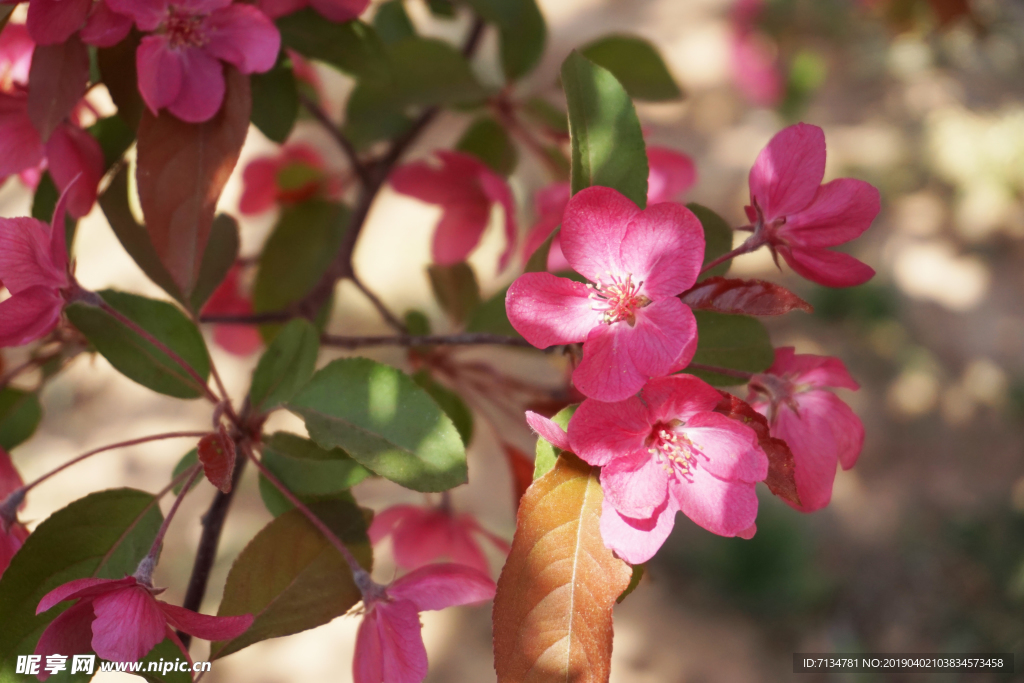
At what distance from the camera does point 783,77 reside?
10.6 ft

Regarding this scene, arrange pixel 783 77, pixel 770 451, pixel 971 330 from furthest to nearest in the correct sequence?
pixel 783 77
pixel 971 330
pixel 770 451

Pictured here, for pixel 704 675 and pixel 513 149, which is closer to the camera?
pixel 513 149

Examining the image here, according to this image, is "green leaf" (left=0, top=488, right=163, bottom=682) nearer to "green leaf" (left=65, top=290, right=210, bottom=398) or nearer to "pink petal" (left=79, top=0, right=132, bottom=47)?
"green leaf" (left=65, top=290, right=210, bottom=398)

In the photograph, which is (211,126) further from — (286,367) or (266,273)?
(266,273)

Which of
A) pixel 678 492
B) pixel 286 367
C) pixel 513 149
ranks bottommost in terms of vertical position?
pixel 678 492

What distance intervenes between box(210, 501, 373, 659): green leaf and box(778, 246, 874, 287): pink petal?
1.35ft

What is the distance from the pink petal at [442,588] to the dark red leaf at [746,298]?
0.91 ft

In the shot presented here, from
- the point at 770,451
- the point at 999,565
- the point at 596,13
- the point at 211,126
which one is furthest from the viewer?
the point at 596,13

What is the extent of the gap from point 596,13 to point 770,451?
3449mm

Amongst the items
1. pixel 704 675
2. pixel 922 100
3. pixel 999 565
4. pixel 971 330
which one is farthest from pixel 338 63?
pixel 922 100

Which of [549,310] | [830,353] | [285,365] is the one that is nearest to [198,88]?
[285,365]

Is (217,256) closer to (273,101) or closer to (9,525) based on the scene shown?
(273,101)

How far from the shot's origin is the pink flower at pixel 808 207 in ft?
1.74

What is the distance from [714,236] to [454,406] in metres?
0.45
